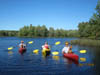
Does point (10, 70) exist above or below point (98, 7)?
below

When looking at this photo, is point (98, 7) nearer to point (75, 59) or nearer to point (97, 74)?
point (75, 59)

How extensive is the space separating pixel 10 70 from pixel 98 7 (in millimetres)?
41756

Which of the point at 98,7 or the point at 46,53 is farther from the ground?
the point at 98,7

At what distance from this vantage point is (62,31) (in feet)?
423

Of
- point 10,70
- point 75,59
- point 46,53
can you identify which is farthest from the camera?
point 46,53

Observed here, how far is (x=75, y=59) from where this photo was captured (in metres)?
15.4

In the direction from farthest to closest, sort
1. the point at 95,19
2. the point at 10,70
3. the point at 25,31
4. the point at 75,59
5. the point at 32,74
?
the point at 25,31, the point at 95,19, the point at 75,59, the point at 10,70, the point at 32,74

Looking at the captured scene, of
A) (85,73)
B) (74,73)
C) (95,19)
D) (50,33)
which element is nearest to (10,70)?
(74,73)

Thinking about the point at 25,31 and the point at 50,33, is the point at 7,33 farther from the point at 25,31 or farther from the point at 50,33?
the point at 50,33

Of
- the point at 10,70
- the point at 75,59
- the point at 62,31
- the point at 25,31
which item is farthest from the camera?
the point at 62,31

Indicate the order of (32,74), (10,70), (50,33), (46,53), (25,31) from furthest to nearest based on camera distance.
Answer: (50,33)
(25,31)
(46,53)
(10,70)
(32,74)

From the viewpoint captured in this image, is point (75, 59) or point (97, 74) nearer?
point (97, 74)

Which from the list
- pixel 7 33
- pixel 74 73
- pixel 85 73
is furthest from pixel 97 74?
pixel 7 33

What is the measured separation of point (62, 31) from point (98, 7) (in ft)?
272
